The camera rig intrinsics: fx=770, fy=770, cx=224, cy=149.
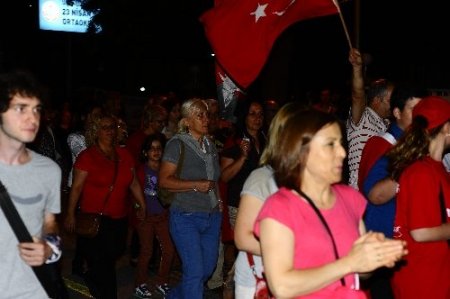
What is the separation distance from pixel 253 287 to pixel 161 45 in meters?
20.4

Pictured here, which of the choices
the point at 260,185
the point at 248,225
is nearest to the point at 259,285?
the point at 248,225

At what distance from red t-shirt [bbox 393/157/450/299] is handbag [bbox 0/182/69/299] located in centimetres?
210

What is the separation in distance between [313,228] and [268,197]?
53 cm

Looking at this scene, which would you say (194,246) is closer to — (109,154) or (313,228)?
(109,154)

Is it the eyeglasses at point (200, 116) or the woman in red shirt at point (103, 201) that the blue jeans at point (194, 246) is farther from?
the eyeglasses at point (200, 116)

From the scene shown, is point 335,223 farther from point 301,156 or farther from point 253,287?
point 253,287

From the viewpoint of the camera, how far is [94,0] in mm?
24219

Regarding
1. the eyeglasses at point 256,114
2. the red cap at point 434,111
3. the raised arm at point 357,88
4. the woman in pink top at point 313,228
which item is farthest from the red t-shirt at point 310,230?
the eyeglasses at point 256,114

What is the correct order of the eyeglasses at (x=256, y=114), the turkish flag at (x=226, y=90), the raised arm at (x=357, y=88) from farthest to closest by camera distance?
the turkish flag at (x=226, y=90) < the eyeglasses at (x=256, y=114) < the raised arm at (x=357, y=88)

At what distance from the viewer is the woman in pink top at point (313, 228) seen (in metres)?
3.24

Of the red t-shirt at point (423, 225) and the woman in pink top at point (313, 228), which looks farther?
the red t-shirt at point (423, 225)

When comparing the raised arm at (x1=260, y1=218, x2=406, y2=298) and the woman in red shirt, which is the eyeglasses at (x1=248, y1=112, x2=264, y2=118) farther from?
the raised arm at (x1=260, y1=218, x2=406, y2=298)

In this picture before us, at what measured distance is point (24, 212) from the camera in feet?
13.6

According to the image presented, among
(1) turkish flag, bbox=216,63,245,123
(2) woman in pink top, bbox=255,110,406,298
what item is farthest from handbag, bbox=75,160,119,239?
(2) woman in pink top, bbox=255,110,406,298
